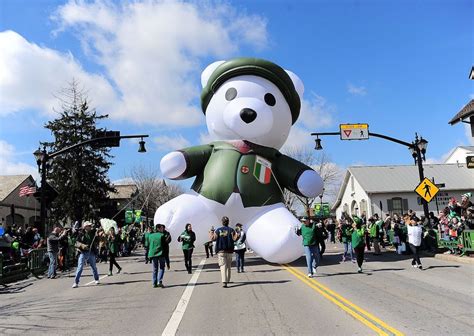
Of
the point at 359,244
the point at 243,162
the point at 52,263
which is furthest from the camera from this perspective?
the point at 243,162

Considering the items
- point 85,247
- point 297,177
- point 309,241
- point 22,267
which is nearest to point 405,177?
point 297,177

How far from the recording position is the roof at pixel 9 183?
37.5m

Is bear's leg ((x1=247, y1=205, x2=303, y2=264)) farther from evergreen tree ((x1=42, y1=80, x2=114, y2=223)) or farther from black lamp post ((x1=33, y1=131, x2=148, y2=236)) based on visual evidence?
evergreen tree ((x1=42, y1=80, x2=114, y2=223))

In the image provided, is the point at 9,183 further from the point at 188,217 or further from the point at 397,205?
the point at 397,205

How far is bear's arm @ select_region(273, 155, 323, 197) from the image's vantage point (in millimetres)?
14328

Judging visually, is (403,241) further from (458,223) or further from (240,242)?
(240,242)

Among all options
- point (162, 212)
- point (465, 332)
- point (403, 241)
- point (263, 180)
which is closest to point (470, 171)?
point (403, 241)

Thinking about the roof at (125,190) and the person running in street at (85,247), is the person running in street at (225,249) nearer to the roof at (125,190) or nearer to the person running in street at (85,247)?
the person running in street at (85,247)

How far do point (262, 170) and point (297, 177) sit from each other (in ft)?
4.03

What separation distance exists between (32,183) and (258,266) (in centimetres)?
3537

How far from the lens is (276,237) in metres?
12.4

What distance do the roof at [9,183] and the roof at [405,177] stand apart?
104ft

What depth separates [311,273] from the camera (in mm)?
11211

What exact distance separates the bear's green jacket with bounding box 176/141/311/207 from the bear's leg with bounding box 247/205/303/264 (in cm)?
83
